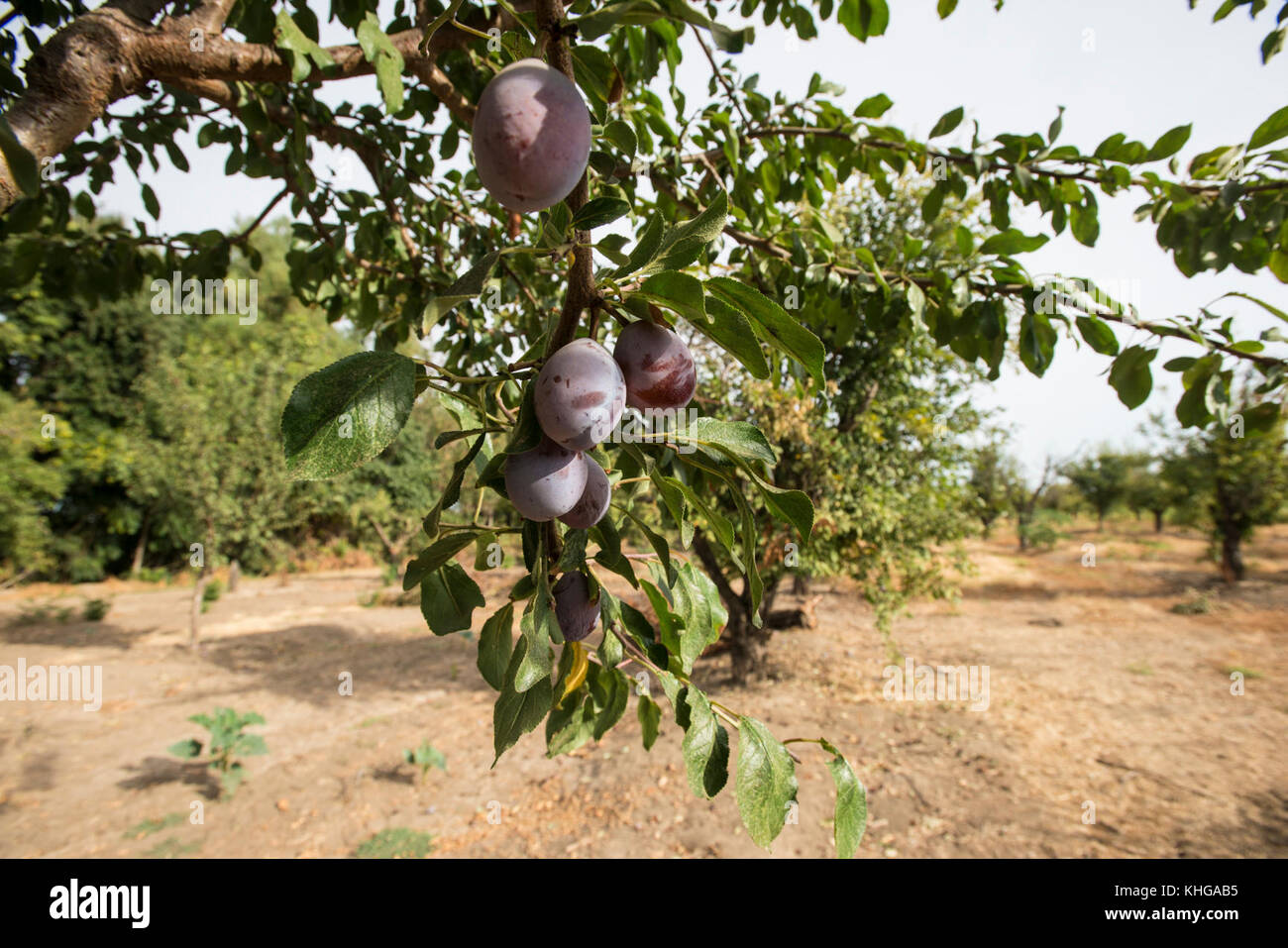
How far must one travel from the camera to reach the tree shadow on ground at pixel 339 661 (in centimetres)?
813

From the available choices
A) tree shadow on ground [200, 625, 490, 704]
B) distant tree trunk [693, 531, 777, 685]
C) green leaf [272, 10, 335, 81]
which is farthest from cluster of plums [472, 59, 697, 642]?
tree shadow on ground [200, 625, 490, 704]

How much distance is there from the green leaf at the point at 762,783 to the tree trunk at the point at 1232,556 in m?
18.7

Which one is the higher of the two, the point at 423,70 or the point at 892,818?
the point at 423,70

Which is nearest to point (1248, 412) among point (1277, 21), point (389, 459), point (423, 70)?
point (1277, 21)

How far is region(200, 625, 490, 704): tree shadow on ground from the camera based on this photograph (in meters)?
8.13

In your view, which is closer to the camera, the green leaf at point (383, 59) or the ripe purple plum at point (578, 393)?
the ripe purple plum at point (578, 393)

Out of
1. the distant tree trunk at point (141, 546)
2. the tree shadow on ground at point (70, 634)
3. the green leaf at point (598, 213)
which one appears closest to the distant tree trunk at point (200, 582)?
the tree shadow on ground at point (70, 634)

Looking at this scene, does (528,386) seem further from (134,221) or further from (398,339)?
(134,221)

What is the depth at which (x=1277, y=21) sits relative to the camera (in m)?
Answer: 1.52

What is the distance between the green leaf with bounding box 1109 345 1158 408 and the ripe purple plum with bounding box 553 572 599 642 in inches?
52.2

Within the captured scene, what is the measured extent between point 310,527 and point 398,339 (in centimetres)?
1861

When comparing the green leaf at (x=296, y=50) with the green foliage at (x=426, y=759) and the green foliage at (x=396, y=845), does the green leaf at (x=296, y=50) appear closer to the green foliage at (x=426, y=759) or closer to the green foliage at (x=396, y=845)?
the green foliage at (x=396, y=845)

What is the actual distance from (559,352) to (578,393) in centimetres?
4
